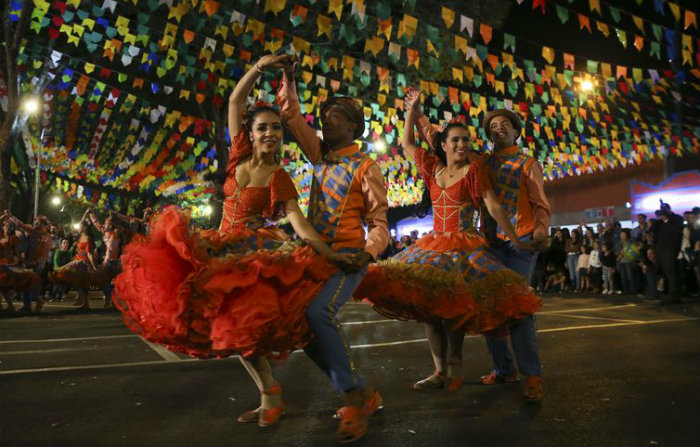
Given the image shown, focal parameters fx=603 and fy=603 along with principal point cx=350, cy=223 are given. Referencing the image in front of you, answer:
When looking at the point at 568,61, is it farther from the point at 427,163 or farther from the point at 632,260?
the point at 427,163

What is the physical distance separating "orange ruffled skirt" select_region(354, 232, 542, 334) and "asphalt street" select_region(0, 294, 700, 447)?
0.61 m

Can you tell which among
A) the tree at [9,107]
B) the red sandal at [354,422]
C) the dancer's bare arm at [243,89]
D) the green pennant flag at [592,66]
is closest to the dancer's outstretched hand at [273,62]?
the dancer's bare arm at [243,89]

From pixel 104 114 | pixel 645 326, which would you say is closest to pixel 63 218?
pixel 104 114

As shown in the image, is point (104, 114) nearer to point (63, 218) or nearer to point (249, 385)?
point (249, 385)

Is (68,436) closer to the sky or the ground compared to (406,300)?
closer to the ground

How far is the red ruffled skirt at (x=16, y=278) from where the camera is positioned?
1084 cm

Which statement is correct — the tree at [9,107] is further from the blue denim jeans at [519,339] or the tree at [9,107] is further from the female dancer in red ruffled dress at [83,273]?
the blue denim jeans at [519,339]

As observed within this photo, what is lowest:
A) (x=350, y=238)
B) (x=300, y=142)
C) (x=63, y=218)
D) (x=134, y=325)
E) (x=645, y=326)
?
(x=645, y=326)

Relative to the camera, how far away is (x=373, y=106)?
18.8 metres

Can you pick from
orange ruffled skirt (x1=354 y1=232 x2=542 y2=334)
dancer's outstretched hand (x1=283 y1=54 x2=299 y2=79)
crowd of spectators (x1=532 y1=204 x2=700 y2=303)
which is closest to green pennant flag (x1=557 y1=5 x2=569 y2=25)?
crowd of spectators (x1=532 y1=204 x2=700 y2=303)

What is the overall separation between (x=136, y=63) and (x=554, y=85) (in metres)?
11.8

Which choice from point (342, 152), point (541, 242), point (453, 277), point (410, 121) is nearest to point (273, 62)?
point (342, 152)

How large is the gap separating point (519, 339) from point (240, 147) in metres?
2.47

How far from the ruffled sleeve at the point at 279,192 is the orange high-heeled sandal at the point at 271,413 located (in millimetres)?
1101
